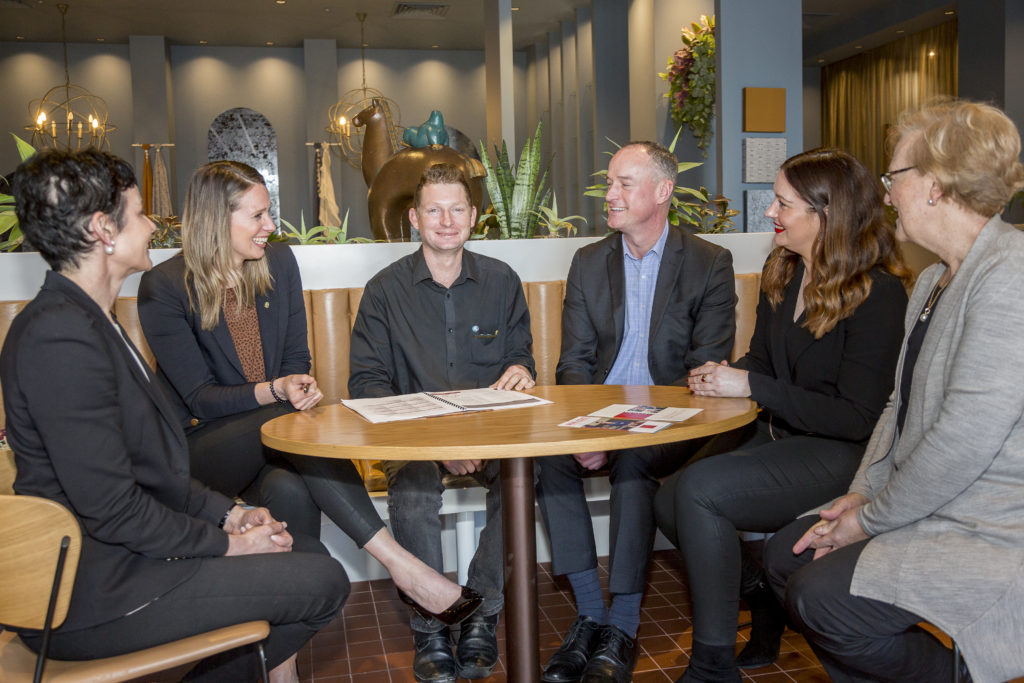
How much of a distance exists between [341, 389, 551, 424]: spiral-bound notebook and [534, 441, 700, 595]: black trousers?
0.36 metres

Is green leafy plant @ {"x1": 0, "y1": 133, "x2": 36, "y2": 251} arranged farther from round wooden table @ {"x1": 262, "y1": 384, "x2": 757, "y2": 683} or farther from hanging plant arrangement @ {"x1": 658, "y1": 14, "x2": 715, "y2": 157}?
hanging plant arrangement @ {"x1": 658, "y1": 14, "x2": 715, "y2": 157}

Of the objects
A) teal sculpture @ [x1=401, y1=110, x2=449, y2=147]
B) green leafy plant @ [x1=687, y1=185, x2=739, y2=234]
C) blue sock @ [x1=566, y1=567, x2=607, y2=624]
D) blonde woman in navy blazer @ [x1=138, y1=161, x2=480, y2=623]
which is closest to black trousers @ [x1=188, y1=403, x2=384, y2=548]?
blonde woman in navy blazer @ [x1=138, y1=161, x2=480, y2=623]

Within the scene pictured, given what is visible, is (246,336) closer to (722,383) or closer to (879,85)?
(722,383)

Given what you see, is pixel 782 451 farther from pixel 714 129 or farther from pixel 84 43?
pixel 84 43

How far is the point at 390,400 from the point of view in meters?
2.20

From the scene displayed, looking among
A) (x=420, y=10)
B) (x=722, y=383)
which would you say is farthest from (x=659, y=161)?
(x=420, y=10)

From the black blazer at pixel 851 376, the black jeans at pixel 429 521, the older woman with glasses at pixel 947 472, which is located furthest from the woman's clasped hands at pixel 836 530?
the black jeans at pixel 429 521

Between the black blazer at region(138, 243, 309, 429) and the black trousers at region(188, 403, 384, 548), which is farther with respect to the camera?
the black blazer at region(138, 243, 309, 429)

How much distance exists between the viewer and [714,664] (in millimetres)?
2059

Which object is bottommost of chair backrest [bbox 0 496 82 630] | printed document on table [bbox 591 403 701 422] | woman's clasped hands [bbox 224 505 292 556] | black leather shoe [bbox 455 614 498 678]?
black leather shoe [bbox 455 614 498 678]

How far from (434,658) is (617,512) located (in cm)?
61

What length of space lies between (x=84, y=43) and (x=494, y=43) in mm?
6297

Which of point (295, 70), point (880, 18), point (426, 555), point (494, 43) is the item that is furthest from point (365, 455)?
point (295, 70)

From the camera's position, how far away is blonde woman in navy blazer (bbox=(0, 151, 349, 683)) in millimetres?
1460
